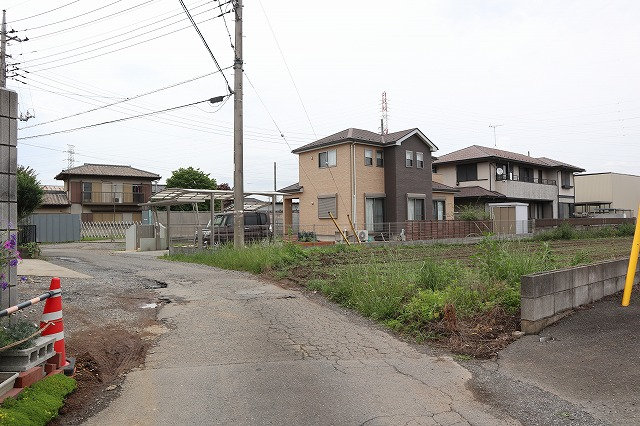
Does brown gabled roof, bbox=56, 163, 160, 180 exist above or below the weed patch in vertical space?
above

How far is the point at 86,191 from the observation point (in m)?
43.7

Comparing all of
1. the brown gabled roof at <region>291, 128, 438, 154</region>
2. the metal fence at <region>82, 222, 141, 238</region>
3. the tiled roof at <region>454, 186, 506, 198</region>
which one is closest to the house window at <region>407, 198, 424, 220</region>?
the brown gabled roof at <region>291, 128, 438, 154</region>

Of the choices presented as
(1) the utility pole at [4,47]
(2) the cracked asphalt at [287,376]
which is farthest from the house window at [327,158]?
(2) the cracked asphalt at [287,376]

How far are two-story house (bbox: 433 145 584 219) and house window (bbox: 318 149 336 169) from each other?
40.8 feet

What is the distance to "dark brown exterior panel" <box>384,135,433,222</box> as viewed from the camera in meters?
28.0

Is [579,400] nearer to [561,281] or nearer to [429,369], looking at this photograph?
[429,369]

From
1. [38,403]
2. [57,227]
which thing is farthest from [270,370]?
[57,227]

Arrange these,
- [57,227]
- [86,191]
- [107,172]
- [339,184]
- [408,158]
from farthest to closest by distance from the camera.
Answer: [107,172], [86,191], [57,227], [408,158], [339,184]

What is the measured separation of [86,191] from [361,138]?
93.2 feet

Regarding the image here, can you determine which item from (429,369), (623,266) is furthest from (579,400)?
(623,266)

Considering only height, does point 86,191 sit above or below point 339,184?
above

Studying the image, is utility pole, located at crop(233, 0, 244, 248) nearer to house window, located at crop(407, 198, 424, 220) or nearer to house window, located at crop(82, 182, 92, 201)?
house window, located at crop(407, 198, 424, 220)

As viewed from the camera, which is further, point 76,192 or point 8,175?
point 76,192

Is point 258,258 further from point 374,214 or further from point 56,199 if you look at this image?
point 56,199
